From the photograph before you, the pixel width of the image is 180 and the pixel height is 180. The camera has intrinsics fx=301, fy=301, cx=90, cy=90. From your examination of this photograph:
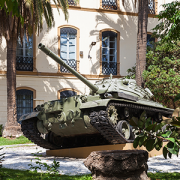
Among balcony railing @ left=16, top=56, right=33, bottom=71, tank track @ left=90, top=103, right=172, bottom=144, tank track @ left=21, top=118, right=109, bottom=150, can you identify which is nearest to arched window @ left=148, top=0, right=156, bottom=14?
balcony railing @ left=16, top=56, right=33, bottom=71

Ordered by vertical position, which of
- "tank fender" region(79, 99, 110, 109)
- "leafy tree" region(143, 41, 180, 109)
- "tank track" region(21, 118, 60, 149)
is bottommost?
"tank track" region(21, 118, 60, 149)

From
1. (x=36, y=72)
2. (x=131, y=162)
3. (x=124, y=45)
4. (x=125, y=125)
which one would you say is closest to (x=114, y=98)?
(x=125, y=125)

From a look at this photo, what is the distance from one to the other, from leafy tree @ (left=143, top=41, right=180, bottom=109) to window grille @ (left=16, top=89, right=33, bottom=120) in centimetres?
692

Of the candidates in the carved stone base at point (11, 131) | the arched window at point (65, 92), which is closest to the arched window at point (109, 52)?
the arched window at point (65, 92)

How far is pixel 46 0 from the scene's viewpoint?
14.2 metres

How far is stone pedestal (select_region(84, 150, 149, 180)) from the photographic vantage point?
4.54m

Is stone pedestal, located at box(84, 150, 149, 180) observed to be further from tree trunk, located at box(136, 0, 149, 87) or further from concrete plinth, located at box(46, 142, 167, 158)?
tree trunk, located at box(136, 0, 149, 87)

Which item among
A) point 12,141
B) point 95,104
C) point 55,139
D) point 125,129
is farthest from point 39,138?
point 12,141

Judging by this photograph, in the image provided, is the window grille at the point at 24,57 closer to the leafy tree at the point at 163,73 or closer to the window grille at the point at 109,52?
the window grille at the point at 109,52

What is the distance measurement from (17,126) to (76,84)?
4.83 m

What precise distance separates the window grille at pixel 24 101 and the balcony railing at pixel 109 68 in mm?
4814

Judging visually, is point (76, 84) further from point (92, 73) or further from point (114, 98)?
point (114, 98)

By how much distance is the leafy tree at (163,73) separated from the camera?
50.7 ft

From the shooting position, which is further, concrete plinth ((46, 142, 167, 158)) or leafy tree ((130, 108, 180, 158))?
concrete plinth ((46, 142, 167, 158))
